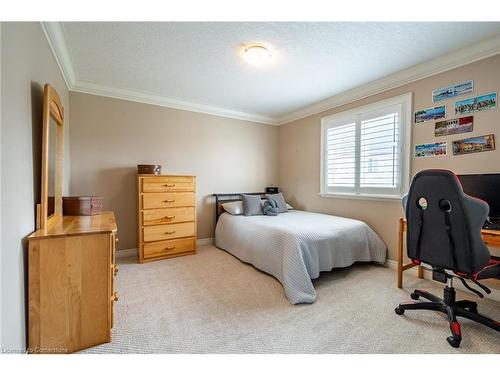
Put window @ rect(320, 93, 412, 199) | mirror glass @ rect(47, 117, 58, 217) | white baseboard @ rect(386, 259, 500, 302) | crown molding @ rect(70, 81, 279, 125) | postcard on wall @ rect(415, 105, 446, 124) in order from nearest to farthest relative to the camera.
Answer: mirror glass @ rect(47, 117, 58, 217)
white baseboard @ rect(386, 259, 500, 302)
postcard on wall @ rect(415, 105, 446, 124)
window @ rect(320, 93, 412, 199)
crown molding @ rect(70, 81, 279, 125)

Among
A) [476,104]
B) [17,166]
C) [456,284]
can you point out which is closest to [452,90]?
[476,104]

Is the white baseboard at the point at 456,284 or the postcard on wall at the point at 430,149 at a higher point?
the postcard on wall at the point at 430,149

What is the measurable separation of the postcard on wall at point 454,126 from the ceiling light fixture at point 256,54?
1.95 metres

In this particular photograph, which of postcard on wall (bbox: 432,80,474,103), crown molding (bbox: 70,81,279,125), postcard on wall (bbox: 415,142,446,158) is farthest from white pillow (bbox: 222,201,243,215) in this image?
postcard on wall (bbox: 432,80,474,103)

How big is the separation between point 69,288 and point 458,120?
3.57 meters

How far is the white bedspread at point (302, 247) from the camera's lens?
211 centimetres

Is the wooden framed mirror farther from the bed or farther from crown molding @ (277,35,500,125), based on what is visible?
crown molding @ (277,35,500,125)

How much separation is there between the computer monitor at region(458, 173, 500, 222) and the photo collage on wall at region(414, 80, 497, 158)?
0.32 metres

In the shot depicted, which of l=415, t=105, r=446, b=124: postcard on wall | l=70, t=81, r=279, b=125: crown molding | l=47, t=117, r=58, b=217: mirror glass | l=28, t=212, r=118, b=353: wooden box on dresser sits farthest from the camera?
l=70, t=81, r=279, b=125: crown molding

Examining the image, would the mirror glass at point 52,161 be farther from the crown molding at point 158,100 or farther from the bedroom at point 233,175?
the crown molding at point 158,100

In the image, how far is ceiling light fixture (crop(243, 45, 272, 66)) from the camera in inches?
82.5

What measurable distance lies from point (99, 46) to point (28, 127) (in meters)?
1.22

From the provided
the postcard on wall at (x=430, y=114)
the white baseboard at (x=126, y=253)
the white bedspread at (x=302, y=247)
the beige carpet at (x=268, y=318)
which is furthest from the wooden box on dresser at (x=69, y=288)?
the postcard on wall at (x=430, y=114)

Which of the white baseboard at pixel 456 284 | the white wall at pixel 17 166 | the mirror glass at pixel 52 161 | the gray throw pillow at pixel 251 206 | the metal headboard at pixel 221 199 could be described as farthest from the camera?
the metal headboard at pixel 221 199
